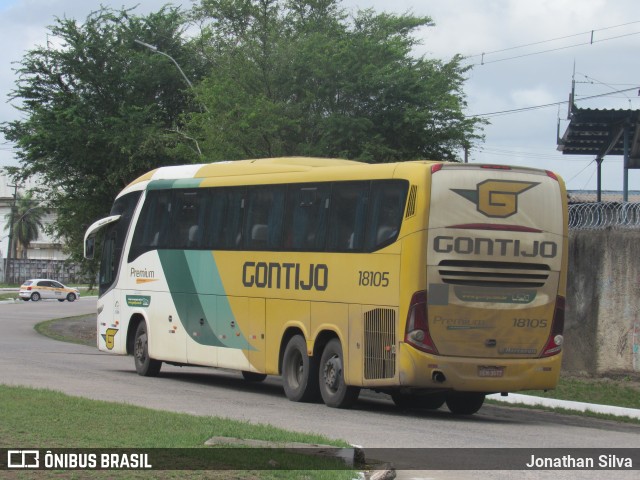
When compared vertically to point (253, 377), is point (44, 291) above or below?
above

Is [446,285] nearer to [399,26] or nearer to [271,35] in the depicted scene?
[271,35]

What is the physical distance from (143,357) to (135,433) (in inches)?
470

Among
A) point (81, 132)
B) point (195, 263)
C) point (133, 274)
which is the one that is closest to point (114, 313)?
point (133, 274)

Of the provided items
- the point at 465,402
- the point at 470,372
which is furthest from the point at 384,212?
the point at 465,402

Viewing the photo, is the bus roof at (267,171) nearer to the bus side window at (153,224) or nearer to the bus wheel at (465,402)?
the bus side window at (153,224)

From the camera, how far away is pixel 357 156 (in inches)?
1300

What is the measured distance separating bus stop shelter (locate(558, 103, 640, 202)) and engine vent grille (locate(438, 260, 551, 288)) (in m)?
13.8

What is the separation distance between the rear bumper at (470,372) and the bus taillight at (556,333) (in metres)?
0.12

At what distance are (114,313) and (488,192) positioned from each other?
10.5 m

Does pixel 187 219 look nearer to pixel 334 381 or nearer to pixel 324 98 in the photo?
pixel 334 381

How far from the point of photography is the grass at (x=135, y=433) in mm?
10367

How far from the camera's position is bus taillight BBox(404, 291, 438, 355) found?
16844 millimetres

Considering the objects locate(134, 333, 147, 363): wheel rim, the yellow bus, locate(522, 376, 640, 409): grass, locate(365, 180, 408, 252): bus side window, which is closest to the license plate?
the yellow bus

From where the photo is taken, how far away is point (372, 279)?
17.6m
